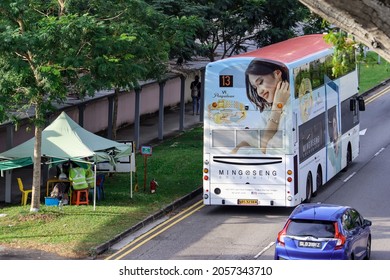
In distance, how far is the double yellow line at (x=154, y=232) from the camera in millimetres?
20578

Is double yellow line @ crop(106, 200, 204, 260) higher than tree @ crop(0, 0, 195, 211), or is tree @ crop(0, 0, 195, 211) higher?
tree @ crop(0, 0, 195, 211)

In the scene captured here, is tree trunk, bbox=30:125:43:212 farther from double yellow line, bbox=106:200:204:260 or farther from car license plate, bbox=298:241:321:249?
car license plate, bbox=298:241:321:249

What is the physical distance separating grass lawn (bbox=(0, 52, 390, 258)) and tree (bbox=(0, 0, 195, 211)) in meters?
0.99

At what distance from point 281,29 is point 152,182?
506 inches

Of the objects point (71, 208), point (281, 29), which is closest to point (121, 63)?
point (71, 208)

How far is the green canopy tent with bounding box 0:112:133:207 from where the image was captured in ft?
79.8

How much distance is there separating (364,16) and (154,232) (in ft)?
59.8

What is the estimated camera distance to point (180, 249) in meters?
21.0

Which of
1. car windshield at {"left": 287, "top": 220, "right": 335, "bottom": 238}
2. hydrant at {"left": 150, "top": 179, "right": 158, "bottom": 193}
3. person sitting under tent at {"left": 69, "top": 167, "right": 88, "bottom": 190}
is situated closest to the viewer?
car windshield at {"left": 287, "top": 220, "right": 335, "bottom": 238}

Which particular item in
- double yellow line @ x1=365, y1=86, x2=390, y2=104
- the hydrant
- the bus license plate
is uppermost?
the bus license plate

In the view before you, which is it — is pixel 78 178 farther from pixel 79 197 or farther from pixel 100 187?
pixel 100 187

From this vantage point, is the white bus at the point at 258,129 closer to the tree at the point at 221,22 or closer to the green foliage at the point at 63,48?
the green foliage at the point at 63,48

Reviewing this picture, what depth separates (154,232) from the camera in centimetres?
2286

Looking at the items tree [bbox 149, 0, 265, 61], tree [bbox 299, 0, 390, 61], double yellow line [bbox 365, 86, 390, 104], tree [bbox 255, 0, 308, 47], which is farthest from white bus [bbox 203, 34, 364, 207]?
double yellow line [bbox 365, 86, 390, 104]
